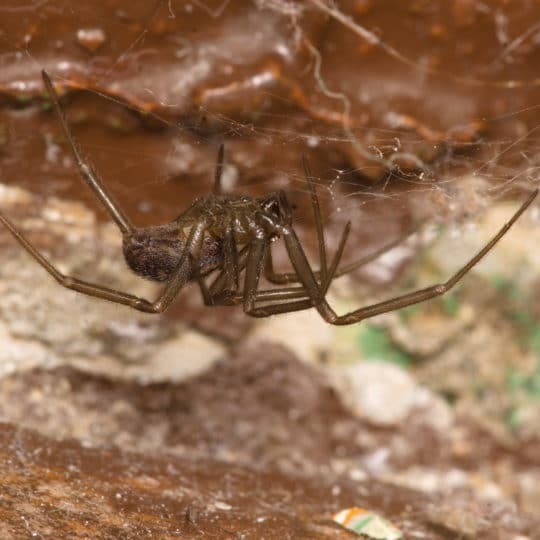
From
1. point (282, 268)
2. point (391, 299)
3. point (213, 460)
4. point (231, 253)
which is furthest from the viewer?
point (282, 268)

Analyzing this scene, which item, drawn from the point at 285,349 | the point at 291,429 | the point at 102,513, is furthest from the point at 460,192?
the point at 102,513

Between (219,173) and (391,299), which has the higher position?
(219,173)

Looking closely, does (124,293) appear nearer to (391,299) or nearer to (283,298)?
(283,298)

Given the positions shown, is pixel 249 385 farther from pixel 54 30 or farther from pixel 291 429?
pixel 54 30

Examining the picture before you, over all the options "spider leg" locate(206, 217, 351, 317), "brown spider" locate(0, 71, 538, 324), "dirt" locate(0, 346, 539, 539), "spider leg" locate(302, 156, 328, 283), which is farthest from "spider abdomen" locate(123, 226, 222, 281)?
"dirt" locate(0, 346, 539, 539)

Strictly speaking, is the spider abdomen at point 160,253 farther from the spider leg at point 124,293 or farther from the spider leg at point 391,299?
the spider leg at point 391,299

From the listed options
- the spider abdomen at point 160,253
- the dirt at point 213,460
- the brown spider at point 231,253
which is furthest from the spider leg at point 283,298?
the dirt at point 213,460

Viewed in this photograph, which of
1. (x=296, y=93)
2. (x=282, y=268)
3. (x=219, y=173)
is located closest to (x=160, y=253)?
(x=219, y=173)

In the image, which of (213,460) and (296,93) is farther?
(213,460)
